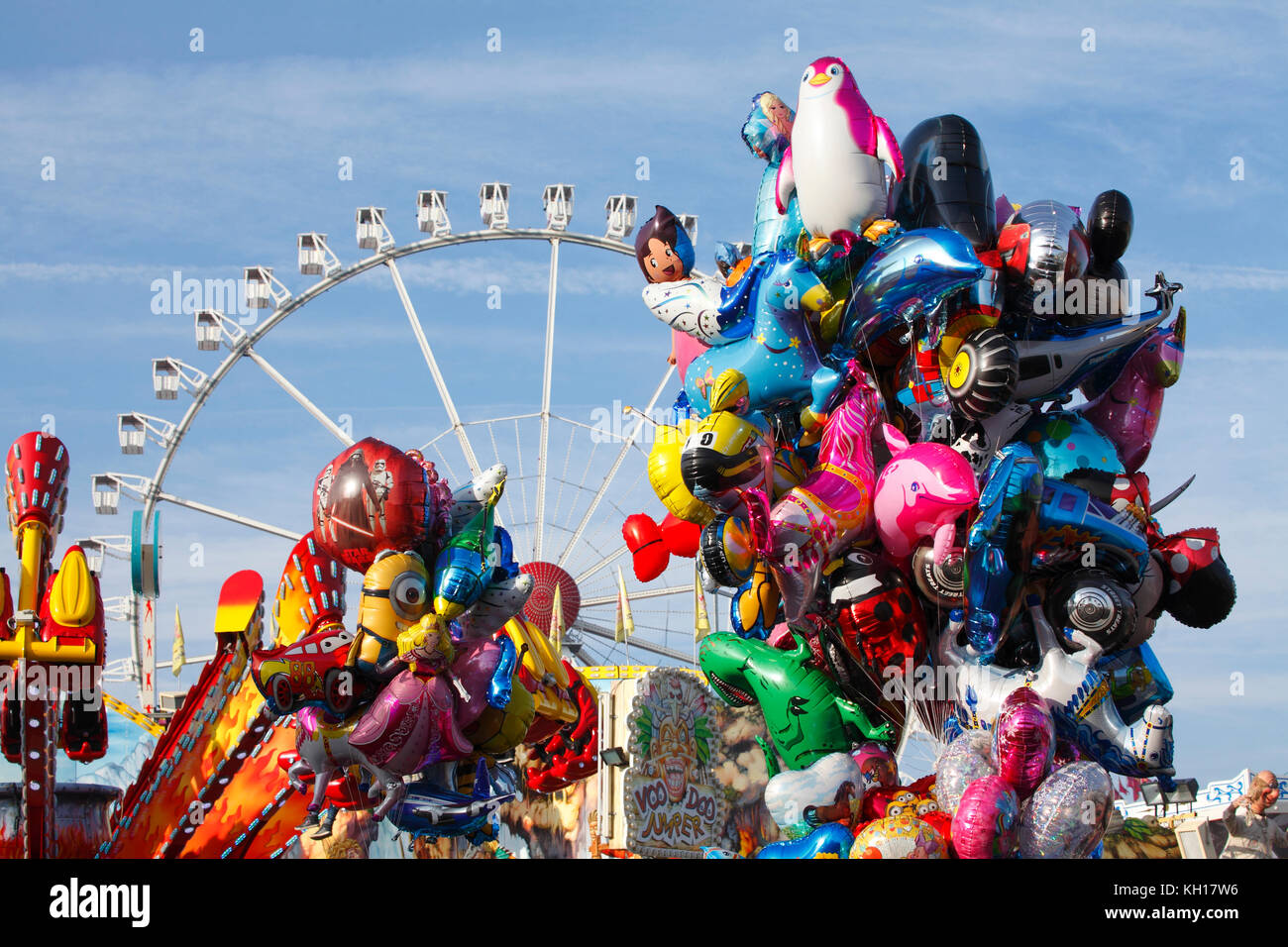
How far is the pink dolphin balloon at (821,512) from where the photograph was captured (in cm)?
815

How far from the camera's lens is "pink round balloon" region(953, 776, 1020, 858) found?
7.18 meters

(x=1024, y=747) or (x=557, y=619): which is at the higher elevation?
(x=557, y=619)

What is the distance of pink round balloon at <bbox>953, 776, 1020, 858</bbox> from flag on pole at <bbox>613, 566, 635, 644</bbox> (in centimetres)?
1472

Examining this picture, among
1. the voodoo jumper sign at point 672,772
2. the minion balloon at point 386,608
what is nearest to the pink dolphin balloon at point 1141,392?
the minion balloon at point 386,608

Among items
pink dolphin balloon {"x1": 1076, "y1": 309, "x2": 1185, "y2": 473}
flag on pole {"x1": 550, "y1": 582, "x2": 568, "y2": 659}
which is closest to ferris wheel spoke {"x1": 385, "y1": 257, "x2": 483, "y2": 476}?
flag on pole {"x1": 550, "y1": 582, "x2": 568, "y2": 659}

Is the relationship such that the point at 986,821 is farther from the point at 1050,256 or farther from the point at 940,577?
the point at 1050,256

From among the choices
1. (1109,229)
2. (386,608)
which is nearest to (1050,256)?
(1109,229)

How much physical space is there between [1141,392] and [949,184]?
1.72 m

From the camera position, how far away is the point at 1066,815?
729 cm

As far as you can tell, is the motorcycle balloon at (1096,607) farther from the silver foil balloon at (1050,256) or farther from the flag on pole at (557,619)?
the flag on pole at (557,619)

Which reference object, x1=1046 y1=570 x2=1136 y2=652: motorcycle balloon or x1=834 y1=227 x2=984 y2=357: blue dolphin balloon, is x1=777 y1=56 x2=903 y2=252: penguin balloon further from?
x1=1046 y1=570 x2=1136 y2=652: motorcycle balloon

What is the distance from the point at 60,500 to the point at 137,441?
10762 mm

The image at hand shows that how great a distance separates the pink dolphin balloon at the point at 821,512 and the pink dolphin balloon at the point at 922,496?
0.11 meters

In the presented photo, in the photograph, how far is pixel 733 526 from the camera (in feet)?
27.8
